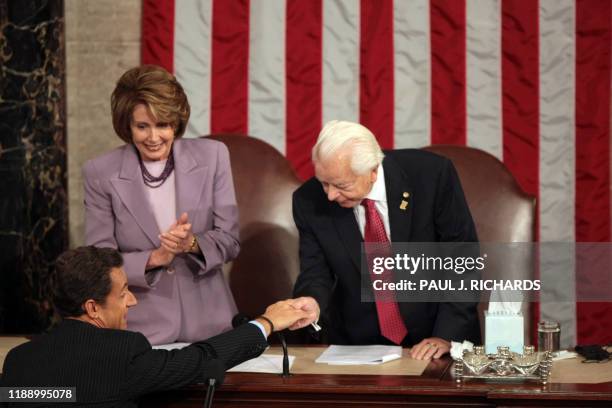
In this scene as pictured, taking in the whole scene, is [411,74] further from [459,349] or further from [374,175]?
[459,349]

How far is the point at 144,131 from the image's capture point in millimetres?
3799

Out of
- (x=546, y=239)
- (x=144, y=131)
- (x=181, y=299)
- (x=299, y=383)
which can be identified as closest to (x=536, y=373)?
(x=299, y=383)

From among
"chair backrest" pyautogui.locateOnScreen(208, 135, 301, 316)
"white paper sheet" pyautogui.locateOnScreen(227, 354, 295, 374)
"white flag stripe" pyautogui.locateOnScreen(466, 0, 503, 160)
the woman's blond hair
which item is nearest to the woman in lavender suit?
the woman's blond hair

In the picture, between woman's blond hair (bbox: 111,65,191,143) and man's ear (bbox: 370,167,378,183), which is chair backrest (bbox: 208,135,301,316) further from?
man's ear (bbox: 370,167,378,183)

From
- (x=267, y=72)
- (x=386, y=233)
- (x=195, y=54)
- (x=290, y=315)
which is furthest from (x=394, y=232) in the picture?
(x=195, y=54)

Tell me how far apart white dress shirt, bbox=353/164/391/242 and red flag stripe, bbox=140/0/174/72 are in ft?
6.59

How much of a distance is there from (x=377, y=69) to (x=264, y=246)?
3.87 feet

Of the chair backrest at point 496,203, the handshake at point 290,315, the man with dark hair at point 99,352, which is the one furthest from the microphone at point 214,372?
the chair backrest at point 496,203

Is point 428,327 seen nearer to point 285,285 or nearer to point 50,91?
point 285,285

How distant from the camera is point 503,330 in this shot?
3.11 metres

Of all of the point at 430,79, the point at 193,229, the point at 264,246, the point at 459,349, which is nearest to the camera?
the point at 459,349

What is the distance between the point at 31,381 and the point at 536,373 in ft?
4.79

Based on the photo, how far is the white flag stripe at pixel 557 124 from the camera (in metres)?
5.19

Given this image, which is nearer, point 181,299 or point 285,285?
point 181,299
